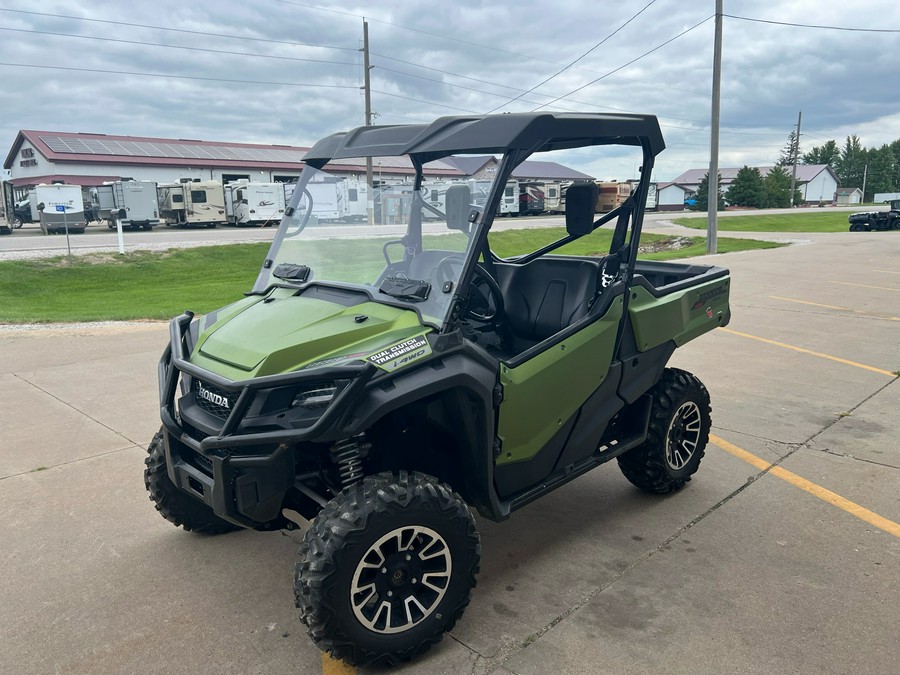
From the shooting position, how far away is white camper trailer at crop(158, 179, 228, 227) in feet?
107

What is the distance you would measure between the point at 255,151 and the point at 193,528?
50112 mm

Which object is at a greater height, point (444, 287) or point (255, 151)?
point (255, 151)

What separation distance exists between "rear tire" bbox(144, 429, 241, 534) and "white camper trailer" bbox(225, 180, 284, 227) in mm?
30080

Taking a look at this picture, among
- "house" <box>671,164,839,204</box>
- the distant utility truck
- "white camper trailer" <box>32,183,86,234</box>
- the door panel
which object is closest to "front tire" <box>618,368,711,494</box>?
the door panel

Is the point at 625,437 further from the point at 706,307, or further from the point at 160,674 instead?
the point at 160,674

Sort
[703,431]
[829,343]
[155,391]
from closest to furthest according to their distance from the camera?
[703,431], [155,391], [829,343]

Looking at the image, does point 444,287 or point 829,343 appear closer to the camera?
point 444,287

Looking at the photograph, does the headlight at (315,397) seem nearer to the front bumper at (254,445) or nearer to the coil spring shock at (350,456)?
the front bumper at (254,445)

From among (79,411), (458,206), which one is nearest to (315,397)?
(458,206)

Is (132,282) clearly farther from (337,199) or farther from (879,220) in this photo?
(879,220)

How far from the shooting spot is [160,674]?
2766mm

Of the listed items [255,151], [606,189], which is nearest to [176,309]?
[606,189]

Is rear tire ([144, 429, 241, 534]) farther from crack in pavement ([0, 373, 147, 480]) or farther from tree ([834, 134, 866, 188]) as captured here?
tree ([834, 134, 866, 188])

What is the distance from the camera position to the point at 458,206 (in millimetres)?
3365
